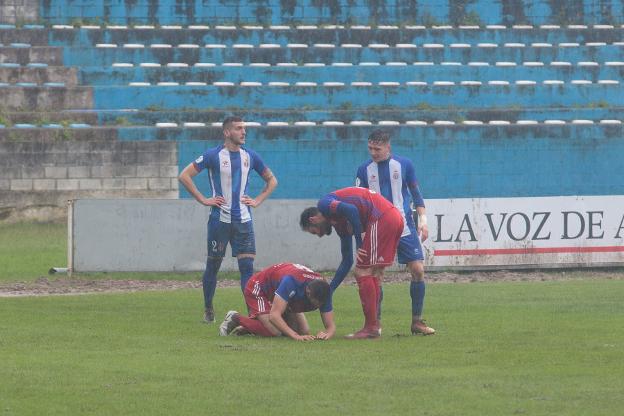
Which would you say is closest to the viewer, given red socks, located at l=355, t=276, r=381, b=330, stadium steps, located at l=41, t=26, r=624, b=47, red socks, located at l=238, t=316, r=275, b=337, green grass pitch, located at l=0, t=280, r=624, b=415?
green grass pitch, located at l=0, t=280, r=624, b=415

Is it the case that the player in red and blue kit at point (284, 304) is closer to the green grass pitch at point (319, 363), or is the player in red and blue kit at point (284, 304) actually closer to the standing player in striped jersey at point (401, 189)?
the green grass pitch at point (319, 363)

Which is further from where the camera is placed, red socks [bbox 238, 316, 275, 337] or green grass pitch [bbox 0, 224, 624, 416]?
red socks [bbox 238, 316, 275, 337]

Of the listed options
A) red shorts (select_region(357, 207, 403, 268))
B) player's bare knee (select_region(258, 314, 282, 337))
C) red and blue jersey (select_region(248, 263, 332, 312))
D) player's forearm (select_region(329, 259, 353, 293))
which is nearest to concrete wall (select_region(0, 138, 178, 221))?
player's forearm (select_region(329, 259, 353, 293))

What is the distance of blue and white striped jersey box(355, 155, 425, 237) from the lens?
1181cm

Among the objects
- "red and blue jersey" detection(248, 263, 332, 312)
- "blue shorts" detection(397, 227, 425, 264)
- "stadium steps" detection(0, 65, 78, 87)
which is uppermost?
"stadium steps" detection(0, 65, 78, 87)

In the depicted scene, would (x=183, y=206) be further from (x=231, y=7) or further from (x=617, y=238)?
(x=231, y=7)

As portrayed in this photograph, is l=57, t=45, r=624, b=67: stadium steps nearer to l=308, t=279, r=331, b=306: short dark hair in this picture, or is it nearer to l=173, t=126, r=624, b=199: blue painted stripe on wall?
l=173, t=126, r=624, b=199: blue painted stripe on wall

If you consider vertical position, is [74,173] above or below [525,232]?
above

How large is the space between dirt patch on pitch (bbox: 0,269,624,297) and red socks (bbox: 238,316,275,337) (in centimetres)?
606

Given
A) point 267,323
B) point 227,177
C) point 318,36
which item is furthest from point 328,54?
point 267,323

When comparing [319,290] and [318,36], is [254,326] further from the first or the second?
[318,36]

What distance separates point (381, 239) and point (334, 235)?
27.0ft

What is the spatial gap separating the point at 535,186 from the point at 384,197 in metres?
15.4

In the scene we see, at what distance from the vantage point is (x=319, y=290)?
1070 centimetres
